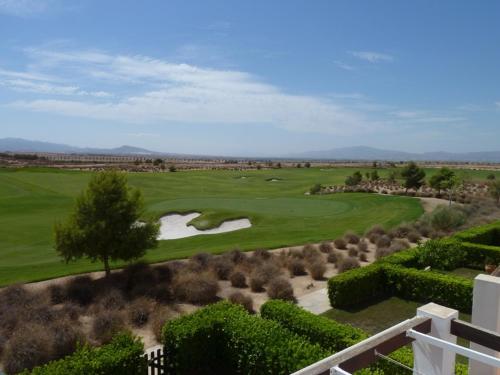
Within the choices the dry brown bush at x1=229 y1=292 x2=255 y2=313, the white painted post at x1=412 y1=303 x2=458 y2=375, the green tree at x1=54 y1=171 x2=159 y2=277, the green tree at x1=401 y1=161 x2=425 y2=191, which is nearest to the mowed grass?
the green tree at x1=54 y1=171 x2=159 y2=277

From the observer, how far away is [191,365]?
10648 mm

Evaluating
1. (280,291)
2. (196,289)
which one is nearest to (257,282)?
(280,291)

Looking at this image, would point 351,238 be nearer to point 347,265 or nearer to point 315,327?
point 347,265

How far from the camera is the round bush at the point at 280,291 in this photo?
1689 cm

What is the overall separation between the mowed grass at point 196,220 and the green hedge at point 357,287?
7898 millimetres

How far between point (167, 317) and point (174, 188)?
138 feet

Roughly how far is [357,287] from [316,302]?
5.94 feet

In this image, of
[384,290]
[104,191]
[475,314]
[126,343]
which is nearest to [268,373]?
[126,343]

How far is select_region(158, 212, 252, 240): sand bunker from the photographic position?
30.6 m

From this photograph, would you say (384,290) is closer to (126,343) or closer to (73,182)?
(126,343)

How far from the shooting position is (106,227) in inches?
736

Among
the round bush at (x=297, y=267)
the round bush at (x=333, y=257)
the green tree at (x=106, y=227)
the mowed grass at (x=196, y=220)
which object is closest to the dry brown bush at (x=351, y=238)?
the mowed grass at (x=196, y=220)

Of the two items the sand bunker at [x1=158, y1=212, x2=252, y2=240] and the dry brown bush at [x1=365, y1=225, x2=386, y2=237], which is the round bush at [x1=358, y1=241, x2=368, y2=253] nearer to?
the dry brown bush at [x1=365, y1=225, x2=386, y2=237]

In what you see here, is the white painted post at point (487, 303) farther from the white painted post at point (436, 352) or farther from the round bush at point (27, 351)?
the round bush at point (27, 351)
